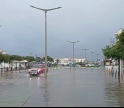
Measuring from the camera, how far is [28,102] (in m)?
17.3

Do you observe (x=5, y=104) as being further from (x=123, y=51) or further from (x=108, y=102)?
(x=123, y=51)

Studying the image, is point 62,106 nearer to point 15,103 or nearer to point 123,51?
point 15,103

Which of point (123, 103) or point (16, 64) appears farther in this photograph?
point (16, 64)

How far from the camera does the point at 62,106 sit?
1559 centimetres

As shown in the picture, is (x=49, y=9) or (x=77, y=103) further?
(x=49, y=9)

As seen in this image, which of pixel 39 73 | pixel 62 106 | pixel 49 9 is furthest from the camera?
pixel 39 73

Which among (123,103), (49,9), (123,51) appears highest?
(49,9)

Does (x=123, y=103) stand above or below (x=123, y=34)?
below

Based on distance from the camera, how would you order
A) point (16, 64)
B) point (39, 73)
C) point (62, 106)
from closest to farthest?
point (62, 106) → point (39, 73) → point (16, 64)

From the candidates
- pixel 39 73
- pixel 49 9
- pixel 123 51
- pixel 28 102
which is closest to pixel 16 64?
pixel 39 73

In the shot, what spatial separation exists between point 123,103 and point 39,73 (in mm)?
42157

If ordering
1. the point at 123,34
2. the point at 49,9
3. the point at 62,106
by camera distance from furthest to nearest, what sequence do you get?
the point at 49,9 < the point at 123,34 < the point at 62,106

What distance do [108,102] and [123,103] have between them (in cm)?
70

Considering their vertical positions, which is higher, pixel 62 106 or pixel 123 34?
pixel 123 34
